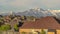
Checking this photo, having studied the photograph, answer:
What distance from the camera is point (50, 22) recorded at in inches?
1649

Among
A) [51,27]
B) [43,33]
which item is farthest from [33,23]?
[43,33]

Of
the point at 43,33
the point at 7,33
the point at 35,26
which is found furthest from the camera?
the point at 35,26

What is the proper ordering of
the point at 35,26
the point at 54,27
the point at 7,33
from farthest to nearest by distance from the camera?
1. the point at 35,26
2. the point at 54,27
3. the point at 7,33

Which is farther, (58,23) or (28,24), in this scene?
(28,24)

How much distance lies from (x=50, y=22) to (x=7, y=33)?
11.9 meters

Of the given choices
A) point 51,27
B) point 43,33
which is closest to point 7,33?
point 43,33

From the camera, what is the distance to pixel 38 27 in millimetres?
41562

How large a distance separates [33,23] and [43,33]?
29.2 ft

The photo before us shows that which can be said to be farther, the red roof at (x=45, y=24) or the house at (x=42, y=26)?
the red roof at (x=45, y=24)

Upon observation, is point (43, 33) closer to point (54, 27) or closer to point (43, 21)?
point (54, 27)

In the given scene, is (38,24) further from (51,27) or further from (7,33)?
(7,33)

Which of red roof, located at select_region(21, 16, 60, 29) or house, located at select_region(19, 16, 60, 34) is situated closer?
house, located at select_region(19, 16, 60, 34)

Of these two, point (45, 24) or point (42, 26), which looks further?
point (45, 24)

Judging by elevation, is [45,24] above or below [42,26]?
above
